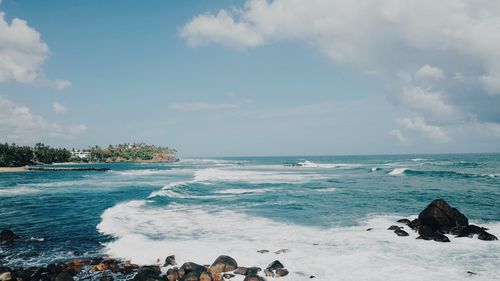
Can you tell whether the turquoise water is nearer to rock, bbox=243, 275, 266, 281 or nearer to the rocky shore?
the rocky shore

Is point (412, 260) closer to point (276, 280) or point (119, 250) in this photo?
point (276, 280)

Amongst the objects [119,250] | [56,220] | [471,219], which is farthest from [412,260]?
[56,220]

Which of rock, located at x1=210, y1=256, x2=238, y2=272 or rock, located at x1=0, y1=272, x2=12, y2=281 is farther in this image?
rock, located at x1=210, y1=256, x2=238, y2=272

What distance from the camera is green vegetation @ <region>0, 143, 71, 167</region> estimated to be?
116188 millimetres

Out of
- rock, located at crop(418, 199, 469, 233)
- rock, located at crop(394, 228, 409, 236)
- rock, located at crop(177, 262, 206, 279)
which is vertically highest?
rock, located at crop(418, 199, 469, 233)

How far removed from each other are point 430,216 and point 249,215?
11.7 m

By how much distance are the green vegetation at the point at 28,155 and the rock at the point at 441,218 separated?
131 meters

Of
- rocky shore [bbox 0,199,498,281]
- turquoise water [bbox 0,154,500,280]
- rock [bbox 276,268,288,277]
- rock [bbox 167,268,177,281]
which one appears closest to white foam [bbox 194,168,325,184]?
turquoise water [bbox 0,154,500,280]

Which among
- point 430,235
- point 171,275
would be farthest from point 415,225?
point 171,275

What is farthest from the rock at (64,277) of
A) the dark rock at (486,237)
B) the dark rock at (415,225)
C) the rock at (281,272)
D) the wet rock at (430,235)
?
the dark rock at (486,237)

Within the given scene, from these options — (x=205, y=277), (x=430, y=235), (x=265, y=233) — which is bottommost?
(x=265, y=233)

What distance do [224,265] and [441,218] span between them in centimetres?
1304

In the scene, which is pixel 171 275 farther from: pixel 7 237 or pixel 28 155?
pixel 28 155

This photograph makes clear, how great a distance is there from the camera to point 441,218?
19.0 meters
